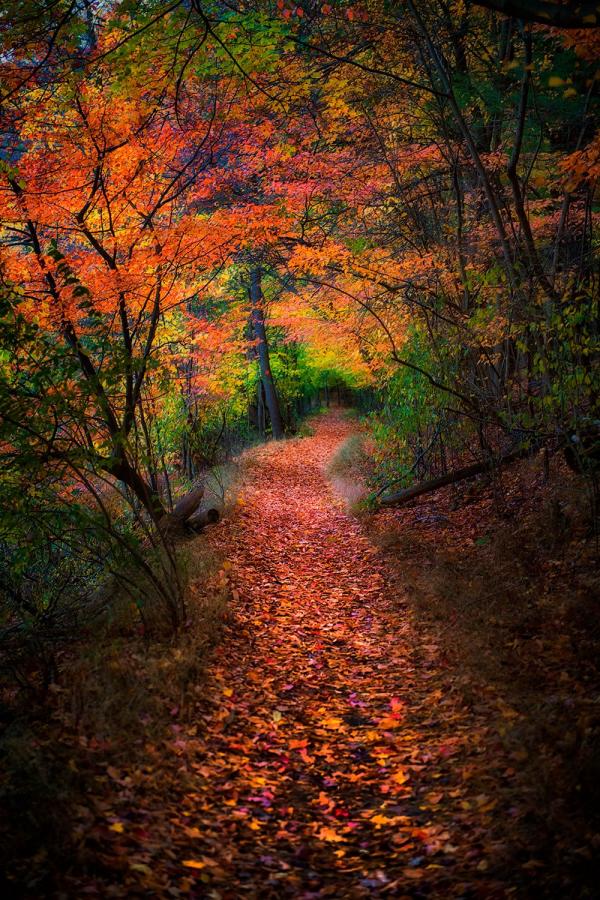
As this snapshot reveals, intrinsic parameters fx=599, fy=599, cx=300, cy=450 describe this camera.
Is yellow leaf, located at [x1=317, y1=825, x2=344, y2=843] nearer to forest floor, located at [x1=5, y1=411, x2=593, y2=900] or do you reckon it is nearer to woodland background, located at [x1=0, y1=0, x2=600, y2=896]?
forest floor, located at [x1=5, y1=411, x2=593, y2=900]

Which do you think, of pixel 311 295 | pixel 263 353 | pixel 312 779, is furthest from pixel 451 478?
pixel 263 353

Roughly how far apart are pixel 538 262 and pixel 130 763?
6389 mm

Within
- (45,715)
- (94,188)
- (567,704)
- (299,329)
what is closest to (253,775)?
(45,715)

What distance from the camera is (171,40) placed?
592 cm

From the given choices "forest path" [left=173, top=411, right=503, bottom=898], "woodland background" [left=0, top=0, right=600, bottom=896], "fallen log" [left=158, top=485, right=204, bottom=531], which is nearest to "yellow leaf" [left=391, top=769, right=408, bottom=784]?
"forest path" [left=173, top=411, right=503, bottom=898]

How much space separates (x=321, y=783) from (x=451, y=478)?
254 inches

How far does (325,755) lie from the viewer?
4.48 m

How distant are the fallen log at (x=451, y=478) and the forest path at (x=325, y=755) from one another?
8.15ft

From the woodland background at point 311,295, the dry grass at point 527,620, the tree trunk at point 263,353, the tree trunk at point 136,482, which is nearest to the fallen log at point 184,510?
the woodland background at point 311,295

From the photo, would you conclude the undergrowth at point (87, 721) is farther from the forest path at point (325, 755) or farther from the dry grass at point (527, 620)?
the dry grass at point (527, 620)

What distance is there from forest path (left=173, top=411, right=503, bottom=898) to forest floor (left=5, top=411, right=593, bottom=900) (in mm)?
12

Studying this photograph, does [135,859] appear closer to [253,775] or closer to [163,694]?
[253,775]

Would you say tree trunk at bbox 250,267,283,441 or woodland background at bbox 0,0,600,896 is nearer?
woodland background at bbox 0,0,600,896

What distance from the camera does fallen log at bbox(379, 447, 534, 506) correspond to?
9070 mm
